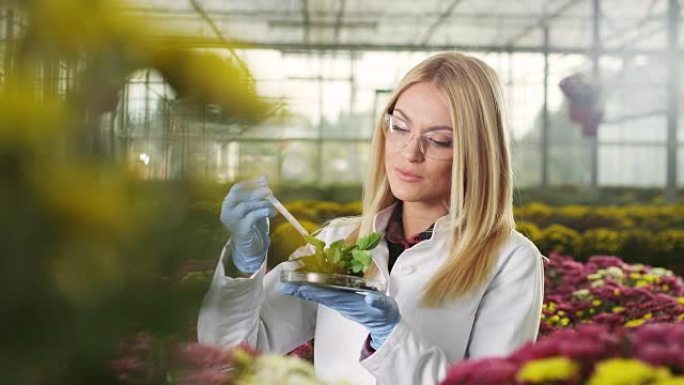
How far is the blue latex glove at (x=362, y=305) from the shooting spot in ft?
5.43

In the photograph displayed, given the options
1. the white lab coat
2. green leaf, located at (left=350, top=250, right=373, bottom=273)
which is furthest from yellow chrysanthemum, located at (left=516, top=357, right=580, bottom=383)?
the white lab coat

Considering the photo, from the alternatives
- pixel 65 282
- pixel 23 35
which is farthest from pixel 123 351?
pixel 23 35

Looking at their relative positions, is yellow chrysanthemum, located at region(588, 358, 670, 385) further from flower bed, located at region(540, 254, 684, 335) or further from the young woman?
flower bed, located at region(540, 254, 684, 335)

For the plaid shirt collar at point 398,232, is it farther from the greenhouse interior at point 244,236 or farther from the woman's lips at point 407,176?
the woman's lips at point 407,176

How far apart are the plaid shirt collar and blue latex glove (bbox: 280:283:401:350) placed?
442 mm

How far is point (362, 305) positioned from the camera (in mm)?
1666

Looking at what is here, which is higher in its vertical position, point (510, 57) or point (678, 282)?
point (510, 57)

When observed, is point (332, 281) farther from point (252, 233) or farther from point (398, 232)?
point (398, 232)

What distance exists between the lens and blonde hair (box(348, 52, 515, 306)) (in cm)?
197

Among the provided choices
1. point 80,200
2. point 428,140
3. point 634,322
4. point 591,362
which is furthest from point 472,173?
point 634,322

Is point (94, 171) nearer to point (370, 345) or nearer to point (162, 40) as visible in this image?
point (162, 40)

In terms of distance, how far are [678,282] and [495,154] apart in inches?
141

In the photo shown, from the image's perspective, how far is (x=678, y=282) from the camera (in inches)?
208

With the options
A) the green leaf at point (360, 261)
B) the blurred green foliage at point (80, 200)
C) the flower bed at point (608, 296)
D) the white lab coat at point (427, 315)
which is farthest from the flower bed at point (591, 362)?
the flower bed at point (608, 296)
